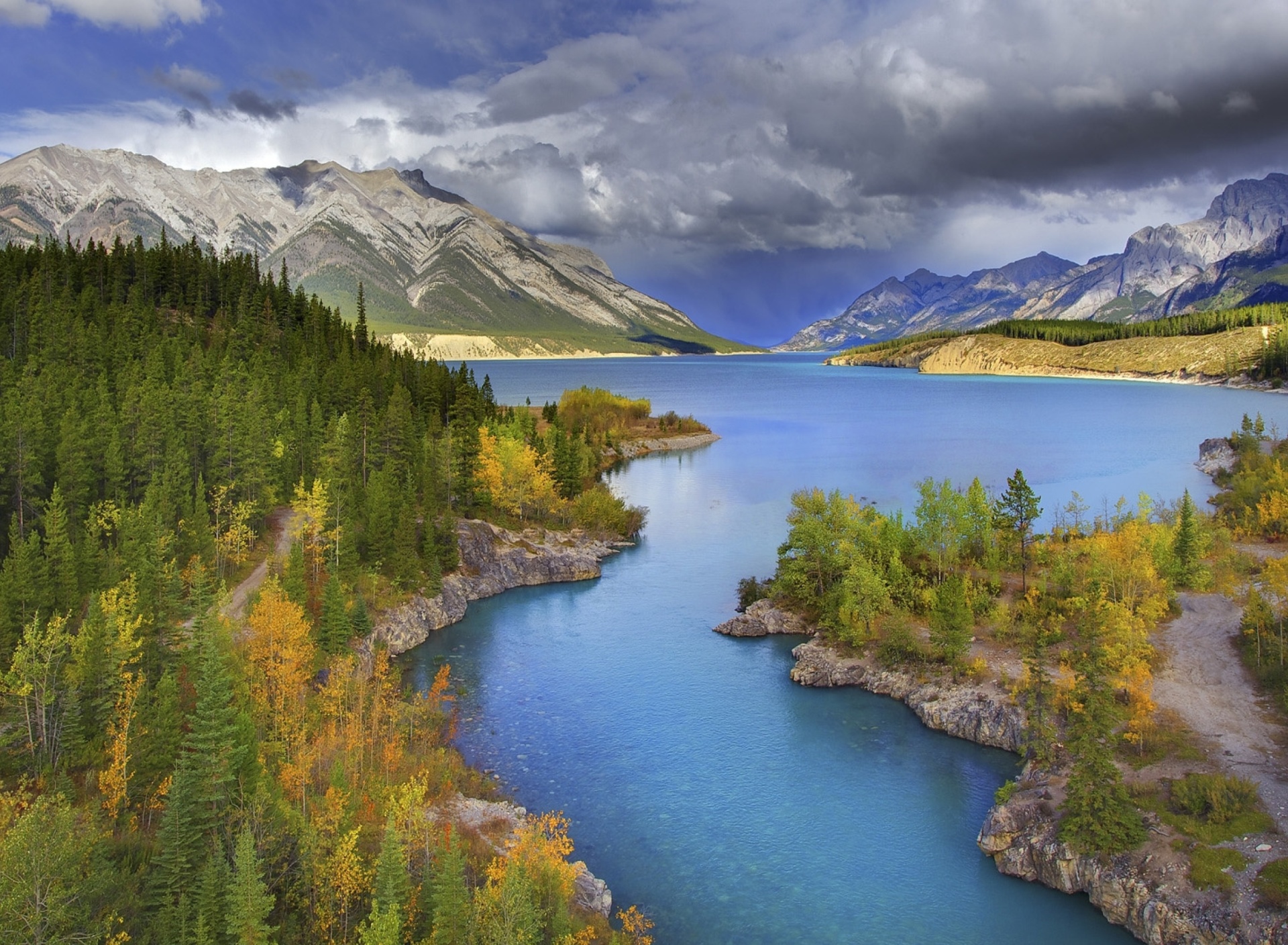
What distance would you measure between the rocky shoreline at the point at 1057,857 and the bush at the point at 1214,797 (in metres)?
1.65

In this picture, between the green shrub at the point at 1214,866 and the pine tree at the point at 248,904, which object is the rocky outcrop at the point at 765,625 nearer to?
the green shrub at the point at 1214,866

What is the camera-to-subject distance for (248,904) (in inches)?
1021

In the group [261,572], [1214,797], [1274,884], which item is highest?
[261,572]

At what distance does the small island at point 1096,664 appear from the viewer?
1265 inches

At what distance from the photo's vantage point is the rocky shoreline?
29250 mm

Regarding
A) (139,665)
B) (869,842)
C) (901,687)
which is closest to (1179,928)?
(869,842)

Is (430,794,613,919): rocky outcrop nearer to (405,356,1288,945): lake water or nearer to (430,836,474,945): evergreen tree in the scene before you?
(405,356,1288,945): lake water

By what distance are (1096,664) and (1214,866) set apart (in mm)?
9587

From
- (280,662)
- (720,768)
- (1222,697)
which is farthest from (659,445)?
(1222,697)

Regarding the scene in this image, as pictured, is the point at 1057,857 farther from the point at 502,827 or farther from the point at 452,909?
the point at 452,909

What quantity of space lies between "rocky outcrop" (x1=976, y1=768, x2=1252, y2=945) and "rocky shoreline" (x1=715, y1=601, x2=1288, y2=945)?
0.03 m

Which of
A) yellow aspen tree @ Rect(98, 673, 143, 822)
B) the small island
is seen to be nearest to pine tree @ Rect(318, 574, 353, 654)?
yellow aspen tree @ Rect(98, 673, 143, 822)

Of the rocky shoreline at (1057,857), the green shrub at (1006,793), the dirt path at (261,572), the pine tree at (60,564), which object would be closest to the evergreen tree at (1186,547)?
the rocky shoreline at (1057,857)

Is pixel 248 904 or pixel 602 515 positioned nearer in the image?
pixel 248 904
